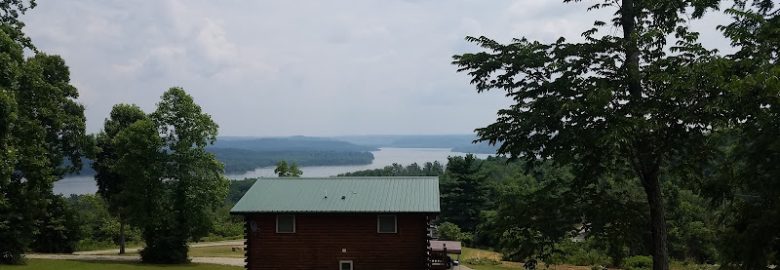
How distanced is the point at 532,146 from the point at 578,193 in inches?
89.7

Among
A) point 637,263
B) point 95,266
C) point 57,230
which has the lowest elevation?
point 637,263

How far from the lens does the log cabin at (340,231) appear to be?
2789 cm

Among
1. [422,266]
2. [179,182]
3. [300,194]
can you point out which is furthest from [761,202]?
[179,182]

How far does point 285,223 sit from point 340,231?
282cm

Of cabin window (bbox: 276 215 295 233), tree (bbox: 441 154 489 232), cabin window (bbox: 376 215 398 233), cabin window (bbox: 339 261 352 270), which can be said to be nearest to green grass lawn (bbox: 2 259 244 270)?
cabin window (bbox: 276 215 295 233)

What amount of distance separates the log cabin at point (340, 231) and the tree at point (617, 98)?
12.9m

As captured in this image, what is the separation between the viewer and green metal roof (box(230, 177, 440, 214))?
27938mm

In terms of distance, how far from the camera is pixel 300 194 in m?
29.7

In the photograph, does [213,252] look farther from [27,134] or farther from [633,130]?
[633,130]

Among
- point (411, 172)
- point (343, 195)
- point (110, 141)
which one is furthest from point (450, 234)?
point (411, 172)

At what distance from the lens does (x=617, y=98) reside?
1442cm

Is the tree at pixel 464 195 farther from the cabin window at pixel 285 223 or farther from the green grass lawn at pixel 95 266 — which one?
the cabin window at pixel 285 223

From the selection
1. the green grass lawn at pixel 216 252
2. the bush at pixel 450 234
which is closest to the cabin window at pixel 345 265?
the green grass lawn at pixel 216 252

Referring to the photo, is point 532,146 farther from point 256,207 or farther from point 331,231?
point 256,207
